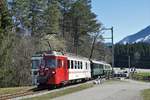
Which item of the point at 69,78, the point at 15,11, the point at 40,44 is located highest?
the point at 15,11

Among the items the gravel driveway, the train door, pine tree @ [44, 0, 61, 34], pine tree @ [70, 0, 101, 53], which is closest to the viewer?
the gravel driveway

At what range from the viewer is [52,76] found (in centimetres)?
3625

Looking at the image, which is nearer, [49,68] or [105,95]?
[105,95]

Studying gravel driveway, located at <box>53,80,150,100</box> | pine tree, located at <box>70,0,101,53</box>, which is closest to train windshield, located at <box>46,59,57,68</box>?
gravel driveway, located at <box>53,80,150,100</box>

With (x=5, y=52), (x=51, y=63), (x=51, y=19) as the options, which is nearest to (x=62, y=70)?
(x=51, y=63)

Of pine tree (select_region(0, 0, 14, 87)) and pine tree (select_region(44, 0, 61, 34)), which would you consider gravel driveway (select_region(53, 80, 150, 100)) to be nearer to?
pine tree (select_region(0, 0, 14, 87))

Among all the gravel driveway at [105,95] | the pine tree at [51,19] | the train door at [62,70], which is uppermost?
the pine tree at [51,19]

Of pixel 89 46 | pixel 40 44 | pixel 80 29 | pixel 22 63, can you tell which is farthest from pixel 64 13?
pixel 22 63

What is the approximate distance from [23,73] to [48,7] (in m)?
29.8

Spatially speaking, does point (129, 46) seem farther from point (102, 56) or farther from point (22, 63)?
point (22, 63)

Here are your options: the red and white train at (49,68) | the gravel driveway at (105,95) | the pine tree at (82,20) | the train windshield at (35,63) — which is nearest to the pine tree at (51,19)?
the pine tree at (82,20)

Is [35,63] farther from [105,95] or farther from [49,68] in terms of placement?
[105,95]

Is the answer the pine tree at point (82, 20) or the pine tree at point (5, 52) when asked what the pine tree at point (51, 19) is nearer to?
the pine tree at point (82, 20)

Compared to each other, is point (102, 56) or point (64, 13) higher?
point (64, 13)
